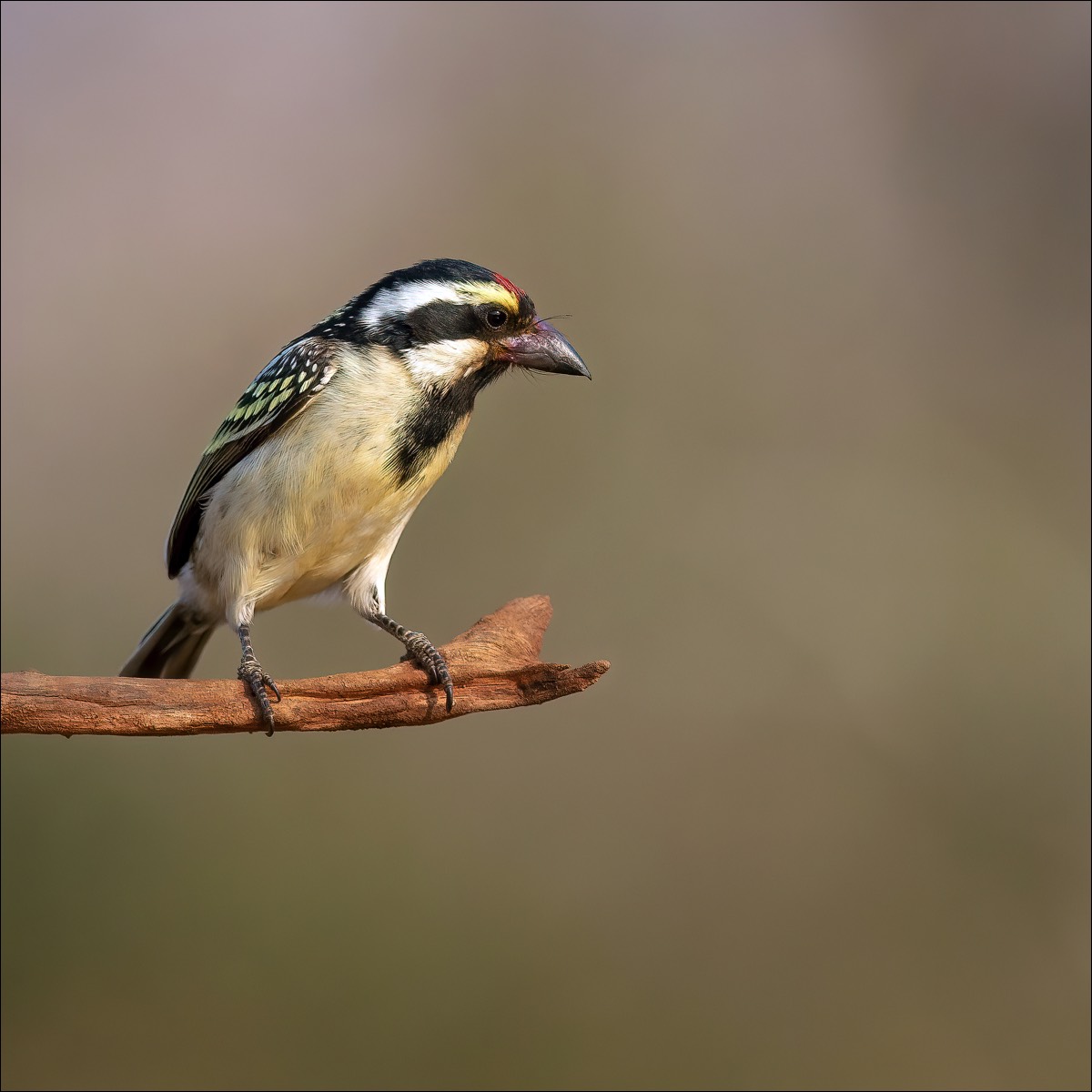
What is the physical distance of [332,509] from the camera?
9.83ft

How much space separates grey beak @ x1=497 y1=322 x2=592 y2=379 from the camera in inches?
122

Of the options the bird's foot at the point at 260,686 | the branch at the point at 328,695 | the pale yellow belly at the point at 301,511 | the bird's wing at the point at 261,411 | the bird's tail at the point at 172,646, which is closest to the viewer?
the branch at the point at 328,695

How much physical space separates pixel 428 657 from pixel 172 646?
1.13 m

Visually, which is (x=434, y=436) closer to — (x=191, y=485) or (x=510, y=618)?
(x=510, y=618)

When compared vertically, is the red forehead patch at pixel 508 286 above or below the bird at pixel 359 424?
above

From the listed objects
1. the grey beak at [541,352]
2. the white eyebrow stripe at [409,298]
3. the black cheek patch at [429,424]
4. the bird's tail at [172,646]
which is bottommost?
the bird's tail at [172,646]

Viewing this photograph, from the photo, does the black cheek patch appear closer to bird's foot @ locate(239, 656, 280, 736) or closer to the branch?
the branch

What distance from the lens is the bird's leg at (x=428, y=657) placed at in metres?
2.97

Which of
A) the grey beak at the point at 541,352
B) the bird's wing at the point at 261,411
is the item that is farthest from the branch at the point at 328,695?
the bird's wing at the point at 261,411

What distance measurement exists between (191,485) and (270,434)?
48 cm

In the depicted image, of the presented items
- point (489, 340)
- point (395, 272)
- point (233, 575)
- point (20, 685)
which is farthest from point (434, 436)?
point (20, 685)

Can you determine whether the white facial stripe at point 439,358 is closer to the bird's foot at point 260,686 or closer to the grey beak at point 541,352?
the grey beak at point 541,352

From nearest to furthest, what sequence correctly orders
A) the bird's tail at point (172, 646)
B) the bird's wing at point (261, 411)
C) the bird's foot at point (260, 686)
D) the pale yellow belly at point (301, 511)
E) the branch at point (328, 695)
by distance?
the branch at point (328, 695) < the bird's foot at point (260, 686) < the pale yellow belly at point (301, 511) < the bird's wing at point (261, 411) < the bird's tail at point (172, 646)

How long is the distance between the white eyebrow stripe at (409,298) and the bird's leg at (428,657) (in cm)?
92
